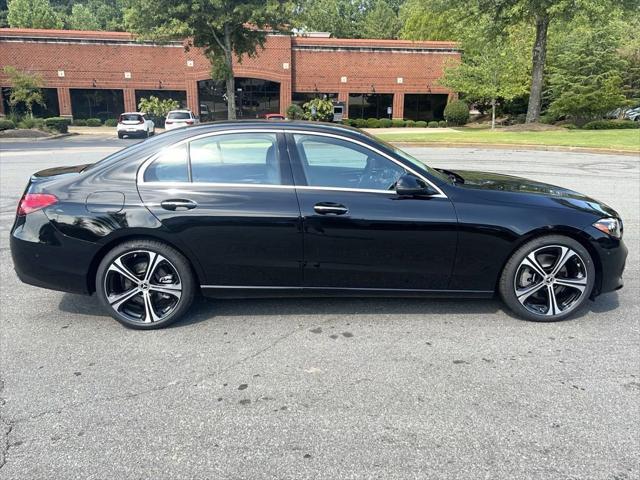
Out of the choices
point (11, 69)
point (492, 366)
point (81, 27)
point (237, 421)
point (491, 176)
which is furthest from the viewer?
point (81, 27)

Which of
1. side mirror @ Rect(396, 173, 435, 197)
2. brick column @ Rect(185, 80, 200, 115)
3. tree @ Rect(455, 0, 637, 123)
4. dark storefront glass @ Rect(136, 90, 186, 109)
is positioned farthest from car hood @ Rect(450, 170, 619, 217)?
dark storefront glass @ Rect(136, 90, 186, 109)

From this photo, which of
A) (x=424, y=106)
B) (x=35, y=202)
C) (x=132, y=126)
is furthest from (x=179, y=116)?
(x=35, y=202)

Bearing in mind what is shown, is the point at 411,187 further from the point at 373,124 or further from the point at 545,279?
the point at 373,124

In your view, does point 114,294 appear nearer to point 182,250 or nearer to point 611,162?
point 182,250

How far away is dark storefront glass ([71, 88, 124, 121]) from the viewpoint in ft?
133

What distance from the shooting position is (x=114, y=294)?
372cm

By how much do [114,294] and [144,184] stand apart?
0.88 m

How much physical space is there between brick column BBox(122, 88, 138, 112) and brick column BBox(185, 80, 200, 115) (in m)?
4.55

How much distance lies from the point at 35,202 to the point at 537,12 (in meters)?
29.2

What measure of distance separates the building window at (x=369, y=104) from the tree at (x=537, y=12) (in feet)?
47.3

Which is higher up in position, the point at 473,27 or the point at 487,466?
the point at 473,27

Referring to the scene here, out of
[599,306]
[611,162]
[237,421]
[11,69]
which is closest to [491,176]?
[599,306]

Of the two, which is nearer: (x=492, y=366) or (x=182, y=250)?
(x=492, y=366)

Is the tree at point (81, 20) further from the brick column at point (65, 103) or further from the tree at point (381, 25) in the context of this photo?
the tree at point (381, 25)
